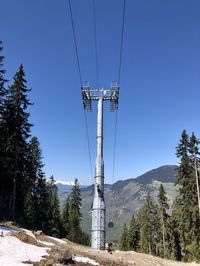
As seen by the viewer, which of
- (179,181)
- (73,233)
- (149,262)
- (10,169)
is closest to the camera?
(149,262)

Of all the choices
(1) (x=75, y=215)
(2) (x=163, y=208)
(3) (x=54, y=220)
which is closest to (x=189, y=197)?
(2) (x=163, y=208)

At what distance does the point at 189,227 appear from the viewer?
4100 centimetres

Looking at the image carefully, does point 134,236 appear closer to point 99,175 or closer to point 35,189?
point 35,189

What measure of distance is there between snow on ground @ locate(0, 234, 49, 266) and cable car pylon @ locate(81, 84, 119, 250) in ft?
25.4

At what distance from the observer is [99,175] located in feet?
88.0

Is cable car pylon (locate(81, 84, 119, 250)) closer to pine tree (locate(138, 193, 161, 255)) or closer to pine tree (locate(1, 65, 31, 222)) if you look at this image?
pine tree (locate(1, 65, 31, 222))

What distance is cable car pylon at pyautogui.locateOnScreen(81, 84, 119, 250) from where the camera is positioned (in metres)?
25.6

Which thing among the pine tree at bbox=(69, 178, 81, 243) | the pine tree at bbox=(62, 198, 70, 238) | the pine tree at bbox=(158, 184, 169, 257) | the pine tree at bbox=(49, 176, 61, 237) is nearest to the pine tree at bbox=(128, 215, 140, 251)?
the pine tree at bbox=(69, 178, 81, 243)

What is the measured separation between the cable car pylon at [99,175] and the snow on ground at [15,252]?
7.75m

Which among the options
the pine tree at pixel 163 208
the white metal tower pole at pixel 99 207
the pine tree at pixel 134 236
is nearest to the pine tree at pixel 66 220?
the pine tree at pixel 134 236

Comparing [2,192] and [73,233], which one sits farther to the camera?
[73,233]

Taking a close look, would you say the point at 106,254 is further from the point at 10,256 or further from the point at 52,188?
the point at 52,188

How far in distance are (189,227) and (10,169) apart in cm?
2360

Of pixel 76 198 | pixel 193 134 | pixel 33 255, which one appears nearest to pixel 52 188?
pixel 76 198
